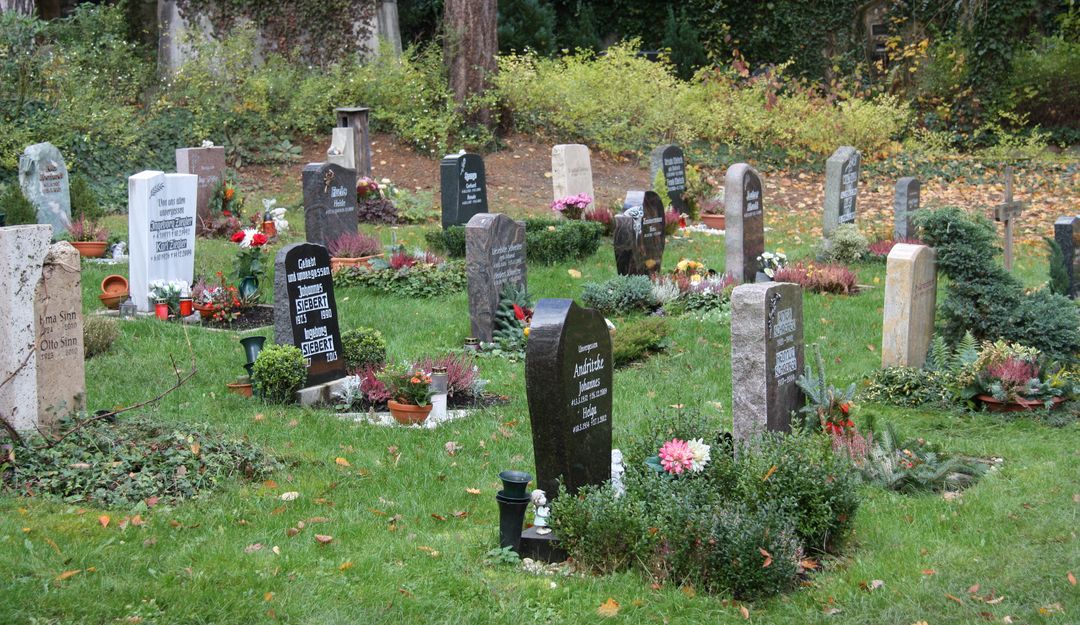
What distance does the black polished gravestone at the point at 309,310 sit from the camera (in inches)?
371

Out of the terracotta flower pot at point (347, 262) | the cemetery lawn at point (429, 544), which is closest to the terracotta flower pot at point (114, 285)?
the terracotta flower pot at point (347, 262)

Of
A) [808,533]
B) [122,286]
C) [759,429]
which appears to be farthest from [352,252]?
[808,533]

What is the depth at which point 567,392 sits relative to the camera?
6324 mm

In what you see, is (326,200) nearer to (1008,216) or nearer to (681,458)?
(1008,216)

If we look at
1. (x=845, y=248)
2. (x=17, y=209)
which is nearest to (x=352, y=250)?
(x=17, y=209)

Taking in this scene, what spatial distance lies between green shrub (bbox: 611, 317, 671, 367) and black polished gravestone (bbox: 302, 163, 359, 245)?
203 inches

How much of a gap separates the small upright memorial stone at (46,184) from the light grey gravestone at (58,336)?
8.71 m

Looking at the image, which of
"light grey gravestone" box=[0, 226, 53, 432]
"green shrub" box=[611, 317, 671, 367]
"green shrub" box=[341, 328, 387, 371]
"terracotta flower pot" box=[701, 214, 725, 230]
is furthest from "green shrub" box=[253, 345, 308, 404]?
"terracotta flower pot" box=[701, 214, 725, 230]

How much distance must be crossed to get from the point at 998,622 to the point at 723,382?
15.5ft

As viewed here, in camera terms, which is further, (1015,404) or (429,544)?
(1015,404)

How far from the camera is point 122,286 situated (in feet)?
41.1

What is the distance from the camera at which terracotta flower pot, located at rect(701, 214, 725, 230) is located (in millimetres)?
18953

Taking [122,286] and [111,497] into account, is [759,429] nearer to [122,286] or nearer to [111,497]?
[111,497]

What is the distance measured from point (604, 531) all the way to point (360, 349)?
14.4 feet
